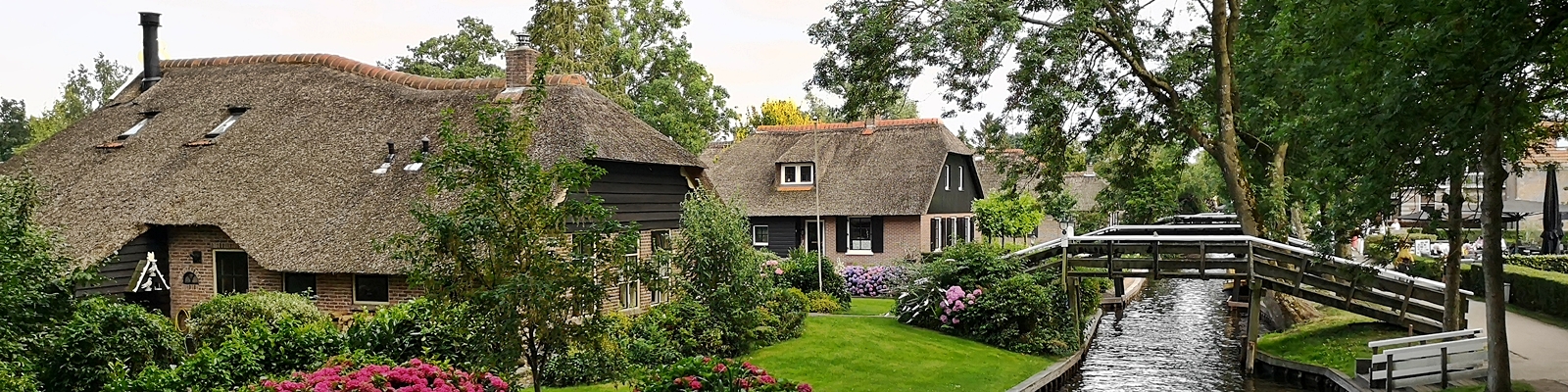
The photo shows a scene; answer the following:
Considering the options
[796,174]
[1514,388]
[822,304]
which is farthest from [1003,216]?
[1514,388]

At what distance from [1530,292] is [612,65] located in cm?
2869

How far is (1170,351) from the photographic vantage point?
73.4 ft

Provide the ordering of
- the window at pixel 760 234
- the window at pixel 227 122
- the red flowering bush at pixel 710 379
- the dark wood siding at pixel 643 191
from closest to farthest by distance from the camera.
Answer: the red flowering bush at pixel 710 379, the dark wood siding at pixel 643 191, the window at pixel 227 122, the window at pixel 760 234

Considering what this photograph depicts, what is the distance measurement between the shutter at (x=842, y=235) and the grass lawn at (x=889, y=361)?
17.1 metres

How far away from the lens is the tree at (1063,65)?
19312 millimetres

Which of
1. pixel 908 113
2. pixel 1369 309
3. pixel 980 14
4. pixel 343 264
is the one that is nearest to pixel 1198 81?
pixel 1369 309

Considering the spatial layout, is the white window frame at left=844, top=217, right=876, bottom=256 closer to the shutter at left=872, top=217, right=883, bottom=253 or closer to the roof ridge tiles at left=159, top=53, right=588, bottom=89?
the shutter at left=872, top=217, right=883, bottom=253

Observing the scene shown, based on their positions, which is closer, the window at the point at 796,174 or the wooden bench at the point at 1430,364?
the wooden bench at the point at 1430,364

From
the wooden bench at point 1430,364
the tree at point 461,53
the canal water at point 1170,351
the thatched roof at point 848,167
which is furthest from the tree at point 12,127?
the wooden bench at point 1430,364

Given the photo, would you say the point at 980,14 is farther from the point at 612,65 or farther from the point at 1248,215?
the point at 612,65

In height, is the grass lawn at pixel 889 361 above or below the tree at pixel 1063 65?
below

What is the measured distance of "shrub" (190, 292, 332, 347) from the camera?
54.5 feet

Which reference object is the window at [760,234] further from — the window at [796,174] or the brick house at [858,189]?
the window at [796,174]

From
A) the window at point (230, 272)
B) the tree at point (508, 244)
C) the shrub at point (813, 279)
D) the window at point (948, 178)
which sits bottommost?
the shrub at point (813, 279)
